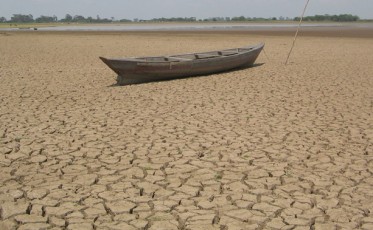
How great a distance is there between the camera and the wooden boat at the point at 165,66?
8703mm

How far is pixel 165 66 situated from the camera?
9.31 metres

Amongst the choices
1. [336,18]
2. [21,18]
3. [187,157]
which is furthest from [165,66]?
[21,18]

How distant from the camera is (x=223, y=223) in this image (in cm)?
289

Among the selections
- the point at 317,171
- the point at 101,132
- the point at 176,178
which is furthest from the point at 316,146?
the point at 101,132

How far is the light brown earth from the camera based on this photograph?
9.97 ft

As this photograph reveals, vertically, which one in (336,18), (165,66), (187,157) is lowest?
(187,157)

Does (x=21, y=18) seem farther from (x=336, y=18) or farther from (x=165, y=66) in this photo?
(x=165, y=66)

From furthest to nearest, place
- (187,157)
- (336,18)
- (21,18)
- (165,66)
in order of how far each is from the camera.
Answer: (21,18)
(336,18)
(165,66)
(187,157)

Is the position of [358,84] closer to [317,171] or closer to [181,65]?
[181,65]

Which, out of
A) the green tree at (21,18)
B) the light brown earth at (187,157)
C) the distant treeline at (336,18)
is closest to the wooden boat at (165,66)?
the light brown earth at (187,157)

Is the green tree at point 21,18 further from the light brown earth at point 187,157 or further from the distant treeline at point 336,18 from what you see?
the light brown earth at point 187,157

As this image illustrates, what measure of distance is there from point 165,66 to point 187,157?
5319 millimetres

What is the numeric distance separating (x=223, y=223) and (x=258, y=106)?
4.17m

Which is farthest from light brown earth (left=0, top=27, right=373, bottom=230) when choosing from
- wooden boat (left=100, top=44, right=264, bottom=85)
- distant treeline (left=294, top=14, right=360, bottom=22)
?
distant treeline (left=294, top=14, right=360, bottom=22)
